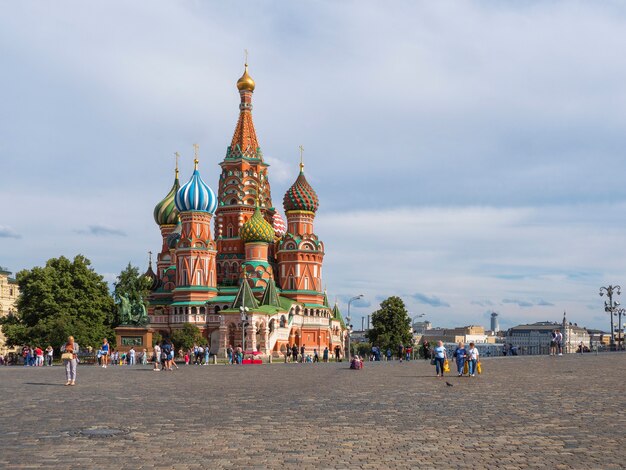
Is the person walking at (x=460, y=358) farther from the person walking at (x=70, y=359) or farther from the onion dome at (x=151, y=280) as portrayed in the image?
the onion dome at (x=151, y=280)

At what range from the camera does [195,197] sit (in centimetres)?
8800

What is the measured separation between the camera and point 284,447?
11.3m

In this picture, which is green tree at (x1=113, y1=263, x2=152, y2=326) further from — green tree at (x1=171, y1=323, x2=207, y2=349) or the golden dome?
the golden dome

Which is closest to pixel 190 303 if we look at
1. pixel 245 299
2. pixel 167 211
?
pixel 245 299

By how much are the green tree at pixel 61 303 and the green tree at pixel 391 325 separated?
3459 centimetres

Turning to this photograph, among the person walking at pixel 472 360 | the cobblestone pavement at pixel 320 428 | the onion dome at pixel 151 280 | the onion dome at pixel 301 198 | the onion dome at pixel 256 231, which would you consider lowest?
the cobblestone pavement at pixel 320 428

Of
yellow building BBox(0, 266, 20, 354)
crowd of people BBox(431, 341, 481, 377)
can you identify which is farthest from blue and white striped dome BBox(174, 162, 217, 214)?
crowd of people BBox(431, 341, 481, 377)

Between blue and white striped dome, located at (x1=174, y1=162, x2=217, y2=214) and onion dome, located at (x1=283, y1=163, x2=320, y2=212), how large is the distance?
9.83 metres

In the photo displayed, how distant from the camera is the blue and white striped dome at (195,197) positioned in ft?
289

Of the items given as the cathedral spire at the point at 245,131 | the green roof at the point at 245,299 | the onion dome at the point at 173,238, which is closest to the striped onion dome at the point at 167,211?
the onion dome at the point at 173,238

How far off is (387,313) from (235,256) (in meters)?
19.9

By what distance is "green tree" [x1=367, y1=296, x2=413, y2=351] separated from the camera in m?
95.0

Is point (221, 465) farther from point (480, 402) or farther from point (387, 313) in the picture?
point (387, 313)

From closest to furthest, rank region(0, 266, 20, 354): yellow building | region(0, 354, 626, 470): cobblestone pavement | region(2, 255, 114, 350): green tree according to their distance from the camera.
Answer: region(0, 354, 626, 470): cobblestone pavement → region(2, 255, 114, 350): green tree → region(0, 266, 20, 354): yellow building
